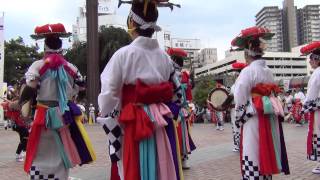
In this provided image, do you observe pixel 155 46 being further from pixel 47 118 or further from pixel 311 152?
pixel 311 152

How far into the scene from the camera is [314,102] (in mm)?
7625

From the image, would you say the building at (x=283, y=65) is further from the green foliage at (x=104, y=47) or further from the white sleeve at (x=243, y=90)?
the white sleeve at (x=243, y=90)

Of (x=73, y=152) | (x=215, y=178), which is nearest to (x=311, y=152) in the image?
(x=215, y=178)

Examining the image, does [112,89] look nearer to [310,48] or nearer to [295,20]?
[310,48]

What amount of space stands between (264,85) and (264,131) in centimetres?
60

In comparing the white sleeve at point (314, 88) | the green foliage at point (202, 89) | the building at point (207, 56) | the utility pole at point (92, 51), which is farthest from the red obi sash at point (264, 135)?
the building at point (207, 56)

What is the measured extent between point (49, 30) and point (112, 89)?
230 centimetres

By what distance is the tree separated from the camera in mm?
44875

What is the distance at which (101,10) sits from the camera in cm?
10512

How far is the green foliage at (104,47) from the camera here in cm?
4862

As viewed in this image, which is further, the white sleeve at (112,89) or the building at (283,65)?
the building at (283,65)

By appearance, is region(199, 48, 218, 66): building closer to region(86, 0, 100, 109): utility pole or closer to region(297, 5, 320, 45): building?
region(297, 5, 320, 45): building

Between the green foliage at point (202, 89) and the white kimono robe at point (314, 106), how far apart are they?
34.2 metres

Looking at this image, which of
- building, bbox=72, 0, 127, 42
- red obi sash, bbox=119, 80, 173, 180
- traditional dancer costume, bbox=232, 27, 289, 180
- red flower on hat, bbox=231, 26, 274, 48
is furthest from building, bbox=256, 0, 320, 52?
red obi sash, bbox=119, 80, 173, 180
